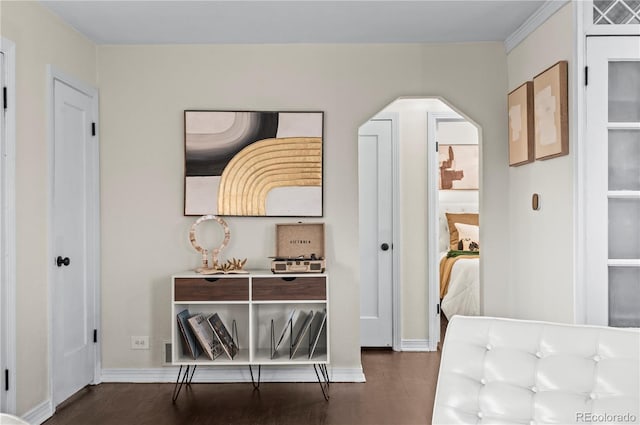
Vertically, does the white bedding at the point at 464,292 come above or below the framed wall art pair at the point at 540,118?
below

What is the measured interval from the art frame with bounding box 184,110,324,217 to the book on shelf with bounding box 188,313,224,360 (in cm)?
78

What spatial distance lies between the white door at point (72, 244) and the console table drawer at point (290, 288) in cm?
122

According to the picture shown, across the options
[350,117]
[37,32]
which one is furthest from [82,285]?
[350,117]

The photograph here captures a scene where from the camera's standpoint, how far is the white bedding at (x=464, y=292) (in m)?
5.99

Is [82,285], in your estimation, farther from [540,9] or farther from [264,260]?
[540,9]

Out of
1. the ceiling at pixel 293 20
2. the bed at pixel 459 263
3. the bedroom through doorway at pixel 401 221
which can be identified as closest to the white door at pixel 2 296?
the ceiling at pixel 293 20

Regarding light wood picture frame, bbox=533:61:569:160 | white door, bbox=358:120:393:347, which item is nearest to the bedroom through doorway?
white door, bbox=358:120:393:347

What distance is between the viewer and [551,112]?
10.7ft

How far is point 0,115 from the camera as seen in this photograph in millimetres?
3047

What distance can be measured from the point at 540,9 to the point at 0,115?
316cm

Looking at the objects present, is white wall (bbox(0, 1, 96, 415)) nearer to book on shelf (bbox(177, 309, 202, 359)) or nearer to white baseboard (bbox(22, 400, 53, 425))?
white baseboard (bbox(22, 400, 53, 425))

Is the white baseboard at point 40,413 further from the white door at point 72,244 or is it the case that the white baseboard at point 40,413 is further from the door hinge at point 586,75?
the door hinge at point 586,75

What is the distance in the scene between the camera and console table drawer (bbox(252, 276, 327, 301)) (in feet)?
12.7

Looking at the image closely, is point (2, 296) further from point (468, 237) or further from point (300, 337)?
point (468, 237)
